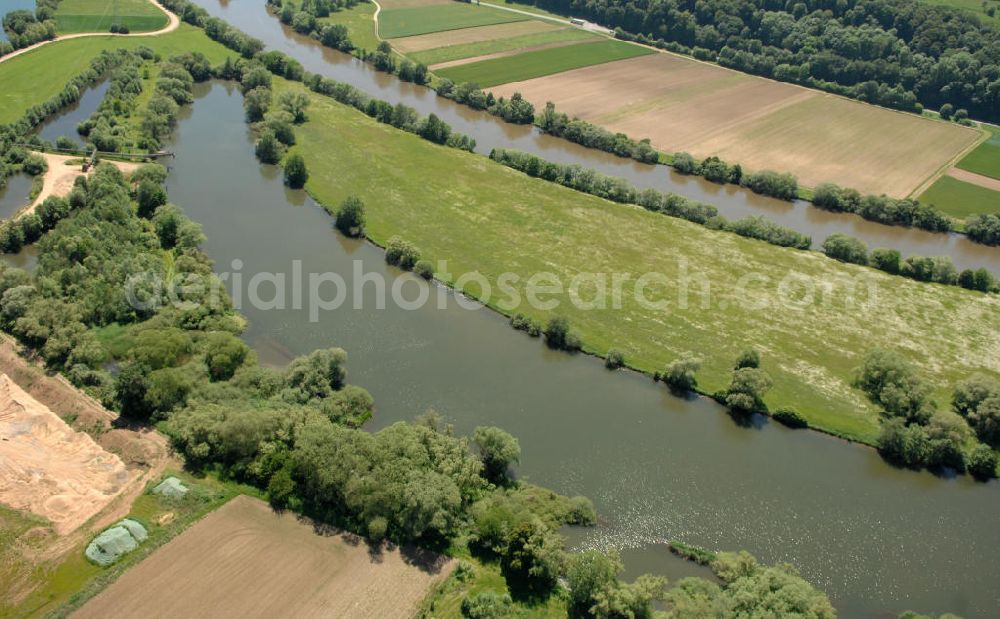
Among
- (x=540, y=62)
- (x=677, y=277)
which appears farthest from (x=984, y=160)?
(x=540, y=62)

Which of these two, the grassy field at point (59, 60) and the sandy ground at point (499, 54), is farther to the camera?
the sandy ground at point (499, 54)

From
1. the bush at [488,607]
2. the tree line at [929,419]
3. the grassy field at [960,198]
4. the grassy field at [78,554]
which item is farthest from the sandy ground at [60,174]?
the grassy field at [960,198]

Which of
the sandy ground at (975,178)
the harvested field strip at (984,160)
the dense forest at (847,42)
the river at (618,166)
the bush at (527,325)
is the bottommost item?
the bush at (527,325)

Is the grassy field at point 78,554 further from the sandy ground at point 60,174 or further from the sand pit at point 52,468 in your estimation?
the sandy ground at point 60,174

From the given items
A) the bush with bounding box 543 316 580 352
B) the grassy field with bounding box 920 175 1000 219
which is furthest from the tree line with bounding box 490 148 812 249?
the bush with bounding box 543 316 580 352

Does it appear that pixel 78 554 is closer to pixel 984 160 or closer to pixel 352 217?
pixel 352 217

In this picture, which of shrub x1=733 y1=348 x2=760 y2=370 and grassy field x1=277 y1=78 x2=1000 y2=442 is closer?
shrub x1=733 y1=348 x2=760 y2=370

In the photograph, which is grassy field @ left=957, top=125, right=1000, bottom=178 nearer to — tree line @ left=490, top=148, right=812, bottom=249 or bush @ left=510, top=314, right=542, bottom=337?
tree line @ left=490, top=148, right=812, bottom=249
